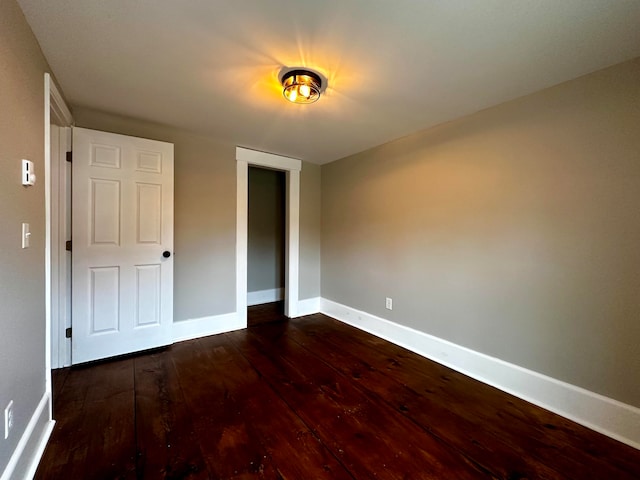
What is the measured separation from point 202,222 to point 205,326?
117 centimetres

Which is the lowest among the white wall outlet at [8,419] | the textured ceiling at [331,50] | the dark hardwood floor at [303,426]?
the dark hardwood floor at [303,426]

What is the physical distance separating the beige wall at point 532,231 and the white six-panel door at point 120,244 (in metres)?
2.35

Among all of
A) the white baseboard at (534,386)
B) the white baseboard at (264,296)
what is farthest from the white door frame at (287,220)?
the white baseboard at (534,386)

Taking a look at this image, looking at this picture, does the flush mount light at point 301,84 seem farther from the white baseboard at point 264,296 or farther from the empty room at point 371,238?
the white baseboard at point 264,296

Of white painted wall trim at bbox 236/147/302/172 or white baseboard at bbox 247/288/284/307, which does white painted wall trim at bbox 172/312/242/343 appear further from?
white painted wall trim at bbox 236/147/302/172

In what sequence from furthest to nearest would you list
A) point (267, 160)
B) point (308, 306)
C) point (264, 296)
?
1. point (264, 296)
2. point (308, 306)
3. point (267, 160)

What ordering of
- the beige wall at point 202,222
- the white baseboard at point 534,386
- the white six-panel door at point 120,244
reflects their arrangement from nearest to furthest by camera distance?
the white baseboard at point 534,386 < the white six-panel door at point 120,244 < the beige wall at point 202,222

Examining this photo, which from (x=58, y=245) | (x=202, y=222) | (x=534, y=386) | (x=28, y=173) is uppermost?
(x=28, y=173)

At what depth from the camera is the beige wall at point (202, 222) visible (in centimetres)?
293

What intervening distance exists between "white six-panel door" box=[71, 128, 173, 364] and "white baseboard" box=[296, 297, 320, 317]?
1.68 meters

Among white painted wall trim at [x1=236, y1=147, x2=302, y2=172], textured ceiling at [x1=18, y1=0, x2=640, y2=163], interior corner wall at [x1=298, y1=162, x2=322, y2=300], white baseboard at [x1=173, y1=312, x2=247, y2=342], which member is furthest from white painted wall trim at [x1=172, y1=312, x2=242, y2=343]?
textured ceiling at [x1=18, y1=0, x2=640, y2=163]

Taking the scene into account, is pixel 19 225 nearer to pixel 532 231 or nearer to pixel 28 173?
pixel 28 173

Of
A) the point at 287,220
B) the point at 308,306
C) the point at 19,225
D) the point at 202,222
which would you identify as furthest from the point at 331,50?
the point at 308,306

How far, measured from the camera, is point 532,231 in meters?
2.00
